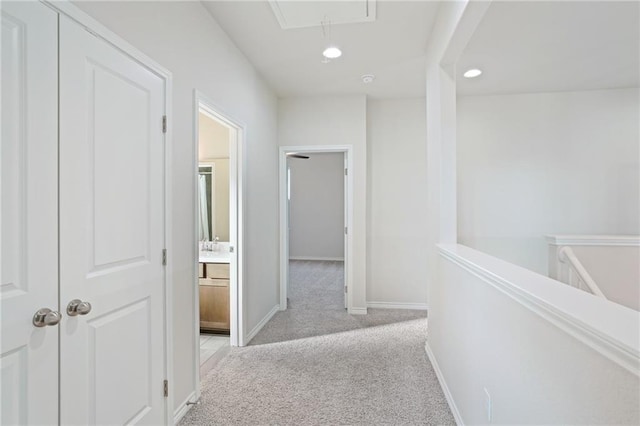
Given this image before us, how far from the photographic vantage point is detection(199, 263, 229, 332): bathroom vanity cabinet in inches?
124

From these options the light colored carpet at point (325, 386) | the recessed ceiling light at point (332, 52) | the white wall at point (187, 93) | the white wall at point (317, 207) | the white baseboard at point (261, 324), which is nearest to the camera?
the white wall at point (187, 93)

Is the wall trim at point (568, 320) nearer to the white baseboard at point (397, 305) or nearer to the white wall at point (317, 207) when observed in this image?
the white baseboard at point (397, 305)

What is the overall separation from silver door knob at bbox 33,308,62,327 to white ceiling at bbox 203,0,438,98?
2138 mm

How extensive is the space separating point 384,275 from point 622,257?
259 centimetres

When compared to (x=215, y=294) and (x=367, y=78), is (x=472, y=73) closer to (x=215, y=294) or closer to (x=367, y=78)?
(x=367, y=78)

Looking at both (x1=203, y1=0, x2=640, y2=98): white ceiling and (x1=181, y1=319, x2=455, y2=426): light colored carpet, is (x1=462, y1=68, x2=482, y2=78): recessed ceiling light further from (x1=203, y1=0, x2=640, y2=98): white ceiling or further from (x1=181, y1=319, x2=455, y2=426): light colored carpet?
(x1=181, y1=319, x2=455, y2=426): light colored carpet

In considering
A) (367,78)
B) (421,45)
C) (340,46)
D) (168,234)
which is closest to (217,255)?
(168,234)

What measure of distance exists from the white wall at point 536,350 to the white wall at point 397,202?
215cm

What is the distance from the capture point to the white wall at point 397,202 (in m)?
4.11

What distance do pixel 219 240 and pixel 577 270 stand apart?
386 cm

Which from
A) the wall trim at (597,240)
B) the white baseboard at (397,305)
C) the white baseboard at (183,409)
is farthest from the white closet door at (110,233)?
the wall trim at (597,240)

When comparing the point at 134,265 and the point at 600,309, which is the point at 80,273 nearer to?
the point at 134,265

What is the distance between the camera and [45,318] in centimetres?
112

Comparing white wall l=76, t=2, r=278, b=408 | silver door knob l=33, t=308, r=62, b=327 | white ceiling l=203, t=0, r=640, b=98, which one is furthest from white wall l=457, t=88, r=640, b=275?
silver door knob l=33, t=308, r=62, b=327
